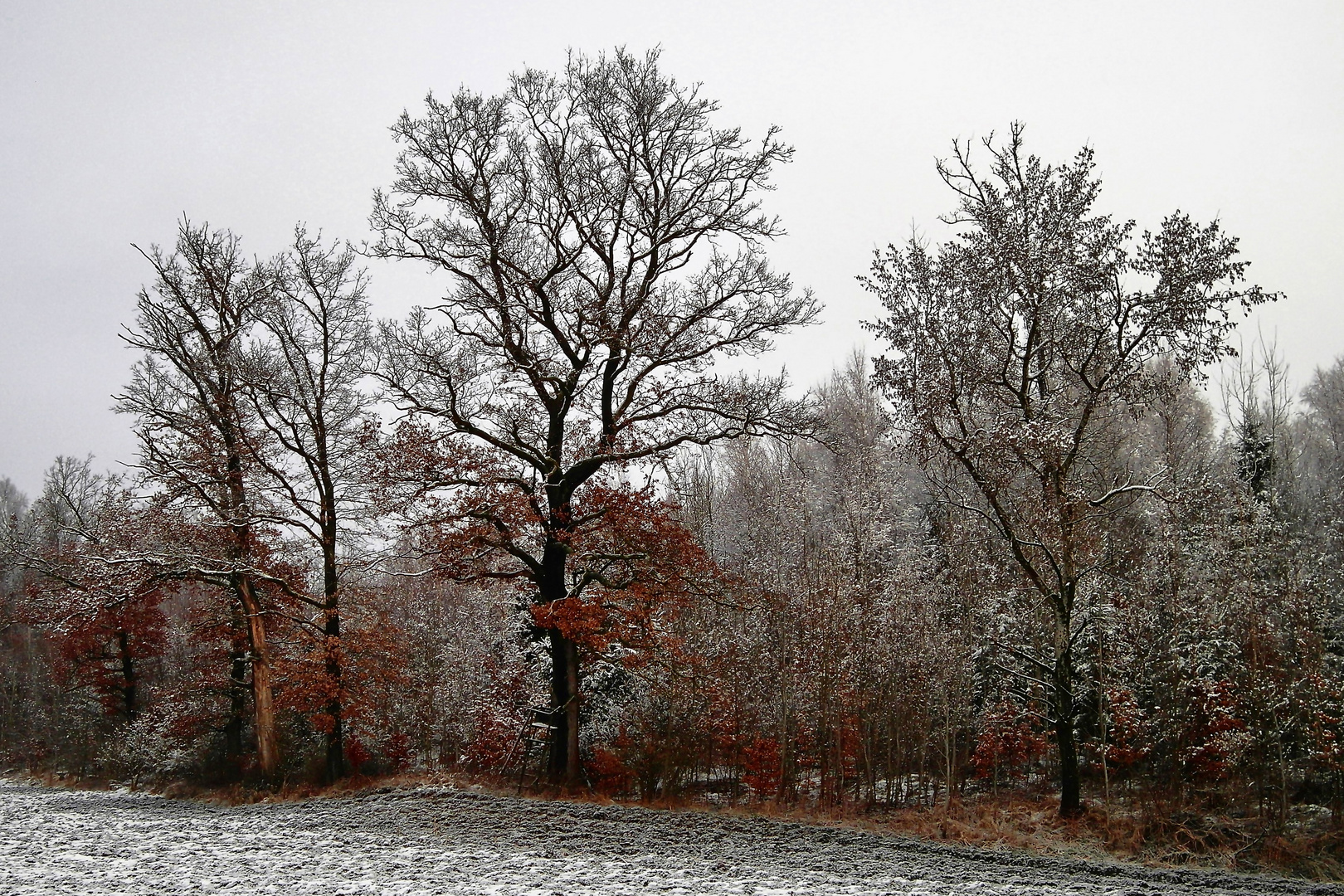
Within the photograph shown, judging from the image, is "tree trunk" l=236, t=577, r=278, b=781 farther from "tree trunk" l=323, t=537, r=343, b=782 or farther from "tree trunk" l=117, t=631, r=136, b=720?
"tree trunk" l=117, t=631, r=136, b=720

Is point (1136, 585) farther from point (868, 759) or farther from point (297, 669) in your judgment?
point (297, 669)

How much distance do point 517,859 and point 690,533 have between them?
7.52m

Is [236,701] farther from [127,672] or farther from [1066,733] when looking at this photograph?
[1066,733]

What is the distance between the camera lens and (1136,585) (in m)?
15.9

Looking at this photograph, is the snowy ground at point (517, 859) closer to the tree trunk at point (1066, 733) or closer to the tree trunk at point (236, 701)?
the tree trunk at point (1066, 733)

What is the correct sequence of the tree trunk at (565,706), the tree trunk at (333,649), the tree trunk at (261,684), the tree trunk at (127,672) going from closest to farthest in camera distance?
the tree trunk at (565,706) < the tree trunk at (333,649) < the tree trunk at (261,684) < the tree trunk at (127,672)

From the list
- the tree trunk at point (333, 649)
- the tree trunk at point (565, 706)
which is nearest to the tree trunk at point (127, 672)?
the tree trunk at point (333, 649)

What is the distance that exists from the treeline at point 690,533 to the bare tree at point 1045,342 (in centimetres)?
5

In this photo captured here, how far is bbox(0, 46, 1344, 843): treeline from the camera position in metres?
12.5

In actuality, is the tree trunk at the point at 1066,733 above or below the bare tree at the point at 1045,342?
below

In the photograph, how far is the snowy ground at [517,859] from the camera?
8875 millimetres

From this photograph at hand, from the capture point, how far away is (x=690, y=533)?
1675 centimetres

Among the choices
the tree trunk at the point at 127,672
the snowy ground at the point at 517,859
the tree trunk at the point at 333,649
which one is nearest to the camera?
Result: the snowy ground at the point at 517,859

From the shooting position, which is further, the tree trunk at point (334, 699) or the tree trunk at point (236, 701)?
the tree trunk at point (236, 701)
